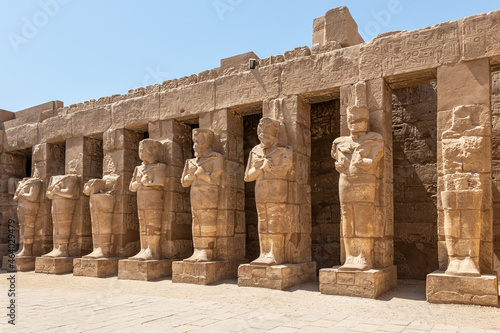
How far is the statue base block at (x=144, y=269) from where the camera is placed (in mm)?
9008

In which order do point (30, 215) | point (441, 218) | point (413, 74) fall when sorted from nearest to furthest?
point (441, 218) → point (413, 74) → point (30, 215)

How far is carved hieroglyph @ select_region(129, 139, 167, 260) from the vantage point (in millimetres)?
9242

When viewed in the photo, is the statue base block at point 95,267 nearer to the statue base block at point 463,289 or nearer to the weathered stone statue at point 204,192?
the weathered stone statue at point 204,192

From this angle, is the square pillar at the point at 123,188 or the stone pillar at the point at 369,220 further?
the square pillar at the point at 123,188

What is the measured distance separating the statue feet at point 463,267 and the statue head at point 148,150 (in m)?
5.81

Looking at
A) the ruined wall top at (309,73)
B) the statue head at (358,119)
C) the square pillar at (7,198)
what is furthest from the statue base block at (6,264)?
the statue head at (358,119)

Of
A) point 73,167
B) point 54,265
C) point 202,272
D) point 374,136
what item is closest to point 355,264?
point 374,136

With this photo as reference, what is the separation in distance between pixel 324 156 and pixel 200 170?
3224 millimetres

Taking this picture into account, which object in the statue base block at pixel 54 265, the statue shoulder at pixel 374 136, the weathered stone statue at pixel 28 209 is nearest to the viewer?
the statue shoulder at pixel 374 136

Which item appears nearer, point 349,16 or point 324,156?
point 349,16

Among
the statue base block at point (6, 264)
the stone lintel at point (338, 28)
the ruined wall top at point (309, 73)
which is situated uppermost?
the stone lintel at point (338, 28)

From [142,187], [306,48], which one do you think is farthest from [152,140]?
[306,48]

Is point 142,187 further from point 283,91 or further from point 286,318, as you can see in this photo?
point 286,318

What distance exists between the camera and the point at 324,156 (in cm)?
1042
